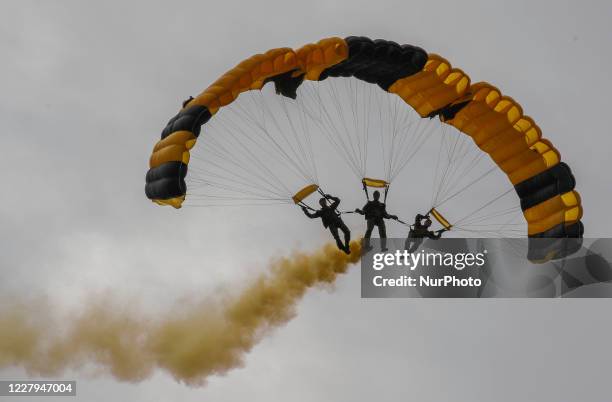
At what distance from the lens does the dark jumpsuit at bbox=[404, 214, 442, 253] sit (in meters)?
23.6

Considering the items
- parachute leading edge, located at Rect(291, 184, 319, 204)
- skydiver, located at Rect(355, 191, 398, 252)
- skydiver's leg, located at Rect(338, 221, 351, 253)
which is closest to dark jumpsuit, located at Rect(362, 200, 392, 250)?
skydiver, located at Rect(355, 191, 398, 252)

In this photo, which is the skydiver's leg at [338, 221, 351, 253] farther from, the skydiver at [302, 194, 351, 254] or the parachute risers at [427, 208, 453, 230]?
the parachute risers at [427, 208, 453, 230]

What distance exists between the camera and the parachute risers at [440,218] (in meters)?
23.5

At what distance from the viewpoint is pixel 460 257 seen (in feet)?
92.4

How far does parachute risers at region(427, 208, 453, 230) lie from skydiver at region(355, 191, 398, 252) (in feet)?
2.87

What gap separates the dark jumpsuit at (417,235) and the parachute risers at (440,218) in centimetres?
23

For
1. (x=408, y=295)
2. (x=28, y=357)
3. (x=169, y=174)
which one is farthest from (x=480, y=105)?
(x=28, y=357)

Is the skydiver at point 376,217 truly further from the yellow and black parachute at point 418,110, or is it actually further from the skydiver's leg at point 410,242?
the yellow and black parachute at point 418,110

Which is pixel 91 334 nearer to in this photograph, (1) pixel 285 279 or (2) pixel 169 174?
(1) pixel 285 279

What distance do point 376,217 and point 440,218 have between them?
4.63 feet

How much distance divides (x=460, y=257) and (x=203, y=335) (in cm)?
693

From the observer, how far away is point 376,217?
2359cm

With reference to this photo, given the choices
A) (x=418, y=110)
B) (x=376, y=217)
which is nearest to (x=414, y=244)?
(x=376, y=217)

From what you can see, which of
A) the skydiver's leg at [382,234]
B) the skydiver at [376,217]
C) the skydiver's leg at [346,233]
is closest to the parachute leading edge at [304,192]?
the skydiver's leg at [346,233]
